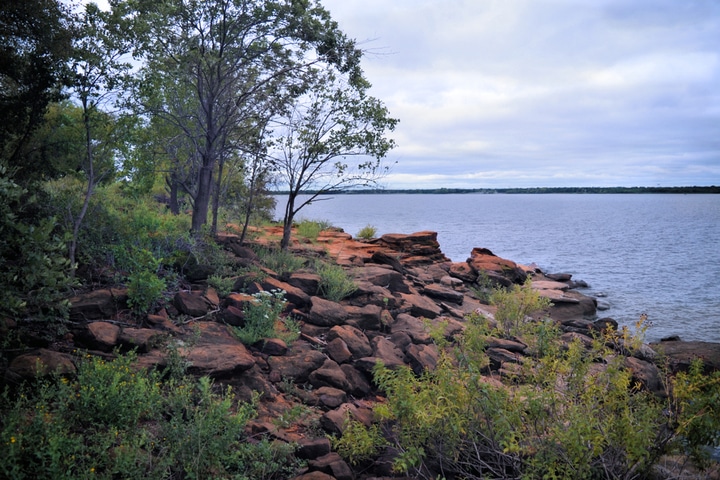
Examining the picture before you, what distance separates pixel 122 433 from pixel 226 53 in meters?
10.6

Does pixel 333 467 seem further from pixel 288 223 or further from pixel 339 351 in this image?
pixel 288 223

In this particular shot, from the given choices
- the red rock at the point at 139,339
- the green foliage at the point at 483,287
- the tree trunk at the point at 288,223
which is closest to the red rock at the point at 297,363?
the red rock at the point at 139,339

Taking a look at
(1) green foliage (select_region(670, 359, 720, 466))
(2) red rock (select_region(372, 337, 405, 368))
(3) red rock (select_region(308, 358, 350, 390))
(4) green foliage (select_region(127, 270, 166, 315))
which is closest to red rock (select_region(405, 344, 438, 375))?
(2) red rock (select_region(372, 337, 405, 368))

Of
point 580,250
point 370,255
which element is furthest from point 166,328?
point 580,250

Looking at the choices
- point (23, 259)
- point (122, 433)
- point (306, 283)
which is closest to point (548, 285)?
point (306, 283)

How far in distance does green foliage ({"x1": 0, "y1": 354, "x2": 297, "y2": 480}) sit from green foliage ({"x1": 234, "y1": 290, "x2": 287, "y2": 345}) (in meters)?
2.12

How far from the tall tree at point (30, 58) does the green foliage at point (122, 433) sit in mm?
6110

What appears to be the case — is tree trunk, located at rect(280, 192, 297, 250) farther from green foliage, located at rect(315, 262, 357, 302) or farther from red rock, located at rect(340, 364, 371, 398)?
red rock, located at rect(340, 364, 371, 398)

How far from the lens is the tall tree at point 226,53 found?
1238cm

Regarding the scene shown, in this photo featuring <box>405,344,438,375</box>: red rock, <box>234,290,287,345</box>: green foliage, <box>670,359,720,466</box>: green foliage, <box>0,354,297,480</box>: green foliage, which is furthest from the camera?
<box>405,344,438,375</box>: red rock

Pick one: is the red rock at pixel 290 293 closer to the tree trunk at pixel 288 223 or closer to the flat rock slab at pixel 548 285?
the tree trunk at pixel 288 223

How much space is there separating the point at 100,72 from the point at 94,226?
293cm

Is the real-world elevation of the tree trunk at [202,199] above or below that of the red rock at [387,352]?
above

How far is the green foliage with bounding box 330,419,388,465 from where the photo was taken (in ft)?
20.5
